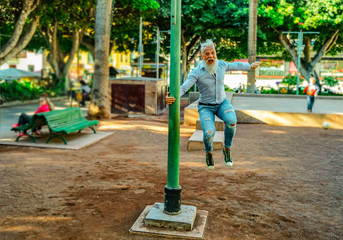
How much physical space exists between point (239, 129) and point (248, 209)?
824 cm

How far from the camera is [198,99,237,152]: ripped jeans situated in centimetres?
545

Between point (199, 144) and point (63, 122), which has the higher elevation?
point (63, 122)

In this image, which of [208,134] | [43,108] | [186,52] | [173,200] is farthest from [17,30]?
[186,52]

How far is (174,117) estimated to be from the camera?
16.8ft

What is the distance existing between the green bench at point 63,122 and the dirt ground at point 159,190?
894 millimetres

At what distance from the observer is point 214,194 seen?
6582mm

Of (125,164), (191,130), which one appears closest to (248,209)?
(125,164)

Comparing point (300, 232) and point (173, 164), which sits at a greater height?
point (173, 164)

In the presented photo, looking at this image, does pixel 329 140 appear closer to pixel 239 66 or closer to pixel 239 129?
pixel 239 129

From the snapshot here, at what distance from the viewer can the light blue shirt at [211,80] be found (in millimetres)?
5453

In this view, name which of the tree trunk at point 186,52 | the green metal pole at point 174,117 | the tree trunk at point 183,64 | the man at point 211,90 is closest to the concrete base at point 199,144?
the man at point 211,90

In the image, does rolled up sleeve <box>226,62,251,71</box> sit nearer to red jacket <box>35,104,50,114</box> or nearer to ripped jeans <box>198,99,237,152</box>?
ripped jeans <box>198,99,237,152</box>

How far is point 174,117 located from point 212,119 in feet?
2.34

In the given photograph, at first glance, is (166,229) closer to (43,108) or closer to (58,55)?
(43,108)
